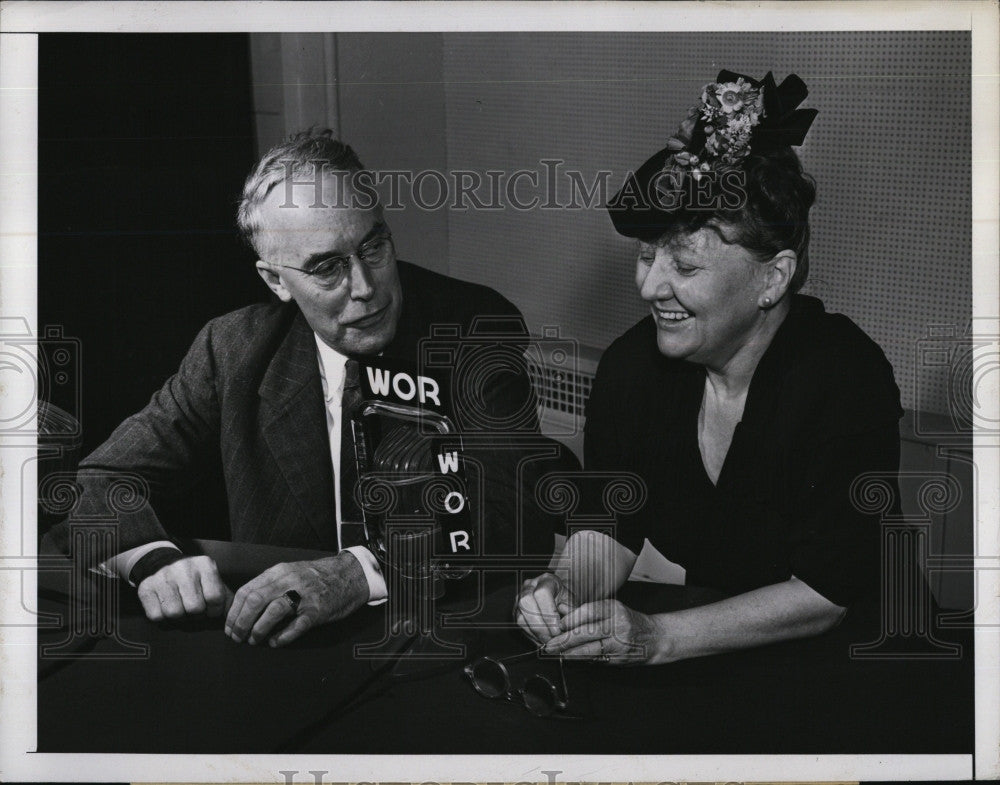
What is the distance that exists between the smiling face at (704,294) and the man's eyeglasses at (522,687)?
0.54 m

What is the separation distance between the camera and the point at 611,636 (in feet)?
5.89

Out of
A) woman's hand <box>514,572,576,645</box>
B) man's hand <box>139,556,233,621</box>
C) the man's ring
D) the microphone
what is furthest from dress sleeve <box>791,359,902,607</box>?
man's hand <box>139,556,233,621</box>

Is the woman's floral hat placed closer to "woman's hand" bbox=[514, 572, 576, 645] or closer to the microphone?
the microphone

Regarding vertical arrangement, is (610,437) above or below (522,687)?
above

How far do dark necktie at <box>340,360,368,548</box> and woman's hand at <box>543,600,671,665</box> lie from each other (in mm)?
359

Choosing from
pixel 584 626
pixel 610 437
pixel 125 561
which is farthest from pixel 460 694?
pixel 125 561

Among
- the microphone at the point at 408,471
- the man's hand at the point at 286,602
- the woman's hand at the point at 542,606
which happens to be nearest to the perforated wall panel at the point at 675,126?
the microphone at the point at 408,471

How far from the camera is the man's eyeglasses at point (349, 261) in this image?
1799mm

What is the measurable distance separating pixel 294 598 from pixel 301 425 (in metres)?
0.27

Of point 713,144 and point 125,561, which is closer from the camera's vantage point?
point 713,144

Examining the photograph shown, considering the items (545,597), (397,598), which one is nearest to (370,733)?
(397,598)

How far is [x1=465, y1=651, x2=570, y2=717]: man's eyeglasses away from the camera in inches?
71.6

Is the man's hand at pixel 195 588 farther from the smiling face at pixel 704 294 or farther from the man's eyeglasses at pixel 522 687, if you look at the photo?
the smiling face at pixel 704 294

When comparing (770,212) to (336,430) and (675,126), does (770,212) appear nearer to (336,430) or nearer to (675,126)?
(675,126)
